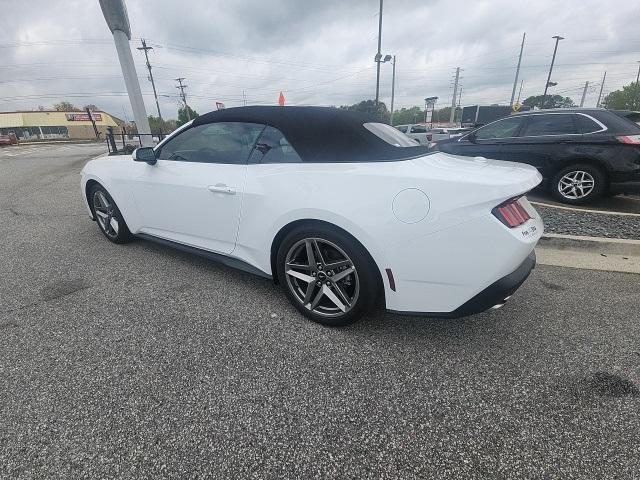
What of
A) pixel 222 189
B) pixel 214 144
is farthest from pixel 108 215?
pixel 222 189

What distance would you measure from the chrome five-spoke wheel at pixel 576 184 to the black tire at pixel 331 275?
16.0 ft

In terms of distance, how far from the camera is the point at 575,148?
511cm

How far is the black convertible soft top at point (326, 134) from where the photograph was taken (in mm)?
2201

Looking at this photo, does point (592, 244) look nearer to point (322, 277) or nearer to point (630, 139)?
point (630, 139)

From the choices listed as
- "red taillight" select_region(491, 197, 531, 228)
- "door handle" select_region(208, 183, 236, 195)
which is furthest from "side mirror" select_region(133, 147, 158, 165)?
"red taillight" select_region(491, 197, 531, 228)

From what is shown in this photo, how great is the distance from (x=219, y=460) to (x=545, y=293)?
109 inches

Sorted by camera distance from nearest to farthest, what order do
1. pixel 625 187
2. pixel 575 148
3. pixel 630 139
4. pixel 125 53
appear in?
pixel 630 139 → pixel 625 187 → pixel 575 148 → pixel 125 53

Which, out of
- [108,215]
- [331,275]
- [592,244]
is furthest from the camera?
[108,215]

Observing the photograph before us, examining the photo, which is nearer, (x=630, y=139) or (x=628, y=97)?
(x=630, y=139)

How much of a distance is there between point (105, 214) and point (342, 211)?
3.27 metres

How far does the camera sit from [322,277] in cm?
232

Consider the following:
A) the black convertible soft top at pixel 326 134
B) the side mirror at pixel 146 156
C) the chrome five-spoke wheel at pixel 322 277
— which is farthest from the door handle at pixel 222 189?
the side mirror at pixel 146 156

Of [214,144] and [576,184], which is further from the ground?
[214,144]

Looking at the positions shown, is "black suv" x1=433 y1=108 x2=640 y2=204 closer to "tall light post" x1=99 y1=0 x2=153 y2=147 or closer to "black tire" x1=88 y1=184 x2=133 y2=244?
"black tire" x1=88 y1=184 x2=133 y2=244
